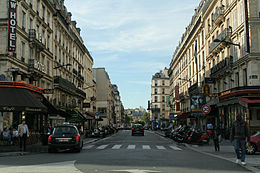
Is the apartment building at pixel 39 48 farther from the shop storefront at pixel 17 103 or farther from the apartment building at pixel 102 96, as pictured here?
the apartment building at pixel 102 96

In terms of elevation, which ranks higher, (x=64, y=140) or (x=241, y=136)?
(x=241, y=136)

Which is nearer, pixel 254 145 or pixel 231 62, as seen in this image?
pixel 254 145

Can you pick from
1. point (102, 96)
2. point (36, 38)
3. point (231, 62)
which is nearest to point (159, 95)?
point (102, 96)

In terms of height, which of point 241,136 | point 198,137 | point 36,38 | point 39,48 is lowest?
point 198,137

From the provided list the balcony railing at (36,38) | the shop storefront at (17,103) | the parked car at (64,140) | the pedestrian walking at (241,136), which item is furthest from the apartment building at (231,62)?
the balcony railing at (36,38)

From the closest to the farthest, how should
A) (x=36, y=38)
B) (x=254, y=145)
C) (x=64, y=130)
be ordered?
(x=254, y=145)
(x=64, y=130)
(x=36, y=38)

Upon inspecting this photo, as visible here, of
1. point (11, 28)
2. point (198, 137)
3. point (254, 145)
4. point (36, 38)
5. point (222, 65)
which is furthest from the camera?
point (222, 65)

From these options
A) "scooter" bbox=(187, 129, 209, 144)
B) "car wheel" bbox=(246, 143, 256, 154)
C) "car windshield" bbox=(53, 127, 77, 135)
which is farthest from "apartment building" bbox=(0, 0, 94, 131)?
"car wheel" bbox=(246, 143, 256, 154)

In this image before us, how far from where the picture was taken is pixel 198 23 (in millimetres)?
47062

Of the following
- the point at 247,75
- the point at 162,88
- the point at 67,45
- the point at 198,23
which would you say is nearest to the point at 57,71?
the point at 67,45

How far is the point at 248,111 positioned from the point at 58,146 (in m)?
17.5

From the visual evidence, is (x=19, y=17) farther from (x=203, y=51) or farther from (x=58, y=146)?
(x=203, y=51)

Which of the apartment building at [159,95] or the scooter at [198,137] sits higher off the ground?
the apartment building at [159,95]

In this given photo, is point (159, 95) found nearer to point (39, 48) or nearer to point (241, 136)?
point (39, 48)
